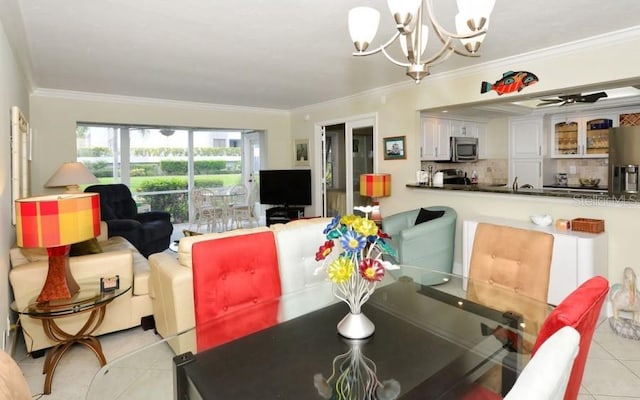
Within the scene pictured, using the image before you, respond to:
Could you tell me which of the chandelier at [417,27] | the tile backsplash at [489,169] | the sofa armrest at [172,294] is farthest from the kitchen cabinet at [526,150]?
the sofa armrest at [172,294]

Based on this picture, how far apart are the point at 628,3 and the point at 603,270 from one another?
209 cm

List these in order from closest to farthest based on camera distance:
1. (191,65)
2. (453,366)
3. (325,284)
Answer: (453,366), (325,284), (191,65)

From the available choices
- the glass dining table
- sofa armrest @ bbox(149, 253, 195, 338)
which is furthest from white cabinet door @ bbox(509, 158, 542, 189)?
sofa armrest @ bbox(149, 253, 195, 338)

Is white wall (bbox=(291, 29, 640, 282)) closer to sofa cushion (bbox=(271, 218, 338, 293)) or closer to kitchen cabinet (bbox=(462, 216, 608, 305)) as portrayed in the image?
kitchen cabinet (bbox=(462, 216, 608, 305))

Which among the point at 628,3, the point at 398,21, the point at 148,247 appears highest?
the point at 628,3

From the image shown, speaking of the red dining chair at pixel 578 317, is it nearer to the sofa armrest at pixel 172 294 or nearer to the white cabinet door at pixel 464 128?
the sofa armrest at pixel 172 294

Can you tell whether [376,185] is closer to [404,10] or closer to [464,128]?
[464,128]

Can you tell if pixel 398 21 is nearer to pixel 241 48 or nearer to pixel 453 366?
pixel 453 366

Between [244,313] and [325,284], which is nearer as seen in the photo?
[244,313]

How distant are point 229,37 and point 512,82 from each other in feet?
8.97

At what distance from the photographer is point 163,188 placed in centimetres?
761

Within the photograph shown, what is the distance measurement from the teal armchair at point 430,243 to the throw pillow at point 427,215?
2.7 inches

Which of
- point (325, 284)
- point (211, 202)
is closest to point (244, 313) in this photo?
point (325, 284)

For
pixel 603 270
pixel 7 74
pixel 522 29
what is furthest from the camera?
pixel 603 270
